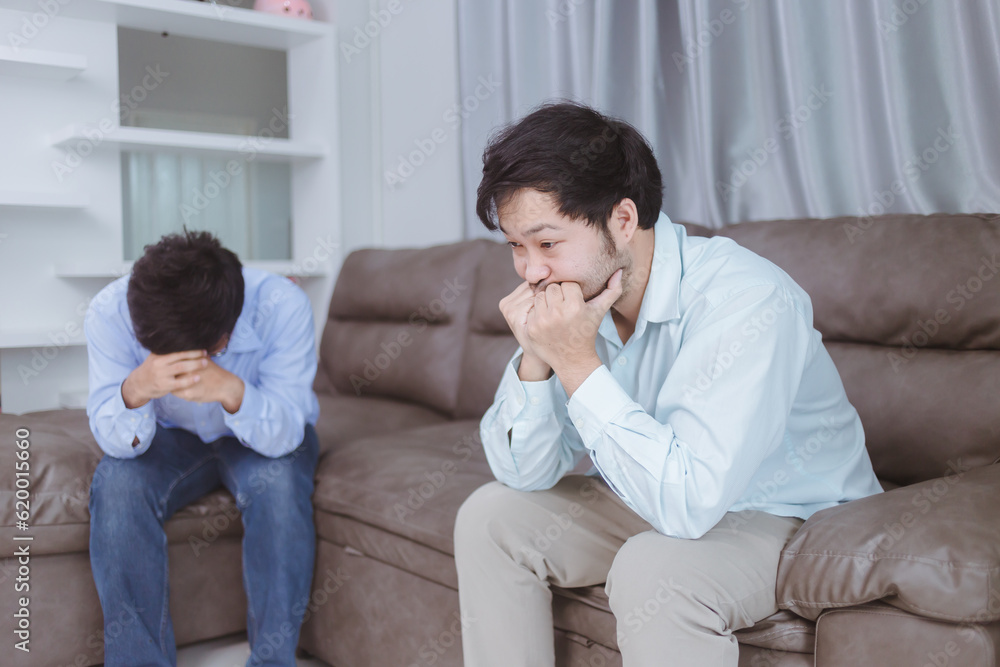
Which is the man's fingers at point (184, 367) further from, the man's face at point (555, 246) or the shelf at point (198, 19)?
the shelf at point (198, 19)

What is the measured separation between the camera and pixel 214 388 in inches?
63.1

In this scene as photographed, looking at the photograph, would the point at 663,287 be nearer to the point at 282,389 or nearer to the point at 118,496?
the point at 282,389

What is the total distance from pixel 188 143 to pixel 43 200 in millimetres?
521

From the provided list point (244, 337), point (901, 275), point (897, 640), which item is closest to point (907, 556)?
point (897, 640)

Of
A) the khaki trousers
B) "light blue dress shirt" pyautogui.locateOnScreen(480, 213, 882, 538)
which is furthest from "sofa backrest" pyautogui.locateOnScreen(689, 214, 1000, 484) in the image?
the khaki trousers

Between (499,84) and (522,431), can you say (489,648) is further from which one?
(499,84)

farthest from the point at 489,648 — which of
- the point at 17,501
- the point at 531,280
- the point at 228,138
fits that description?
the point at 228,138

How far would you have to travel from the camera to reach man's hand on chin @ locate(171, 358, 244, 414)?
159cm

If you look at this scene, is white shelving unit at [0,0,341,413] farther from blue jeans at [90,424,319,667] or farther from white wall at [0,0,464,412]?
blue jeans at [90,424,319,667]

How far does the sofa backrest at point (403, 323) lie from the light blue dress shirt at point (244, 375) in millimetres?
530

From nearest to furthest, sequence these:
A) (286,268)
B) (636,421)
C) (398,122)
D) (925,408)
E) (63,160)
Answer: (636,421) → (925,408) → (63,160) → (286,268) → (398,122)

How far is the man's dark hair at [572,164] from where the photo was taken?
1.18 m

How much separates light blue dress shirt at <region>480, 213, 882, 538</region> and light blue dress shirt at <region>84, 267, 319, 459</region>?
0.56 meters

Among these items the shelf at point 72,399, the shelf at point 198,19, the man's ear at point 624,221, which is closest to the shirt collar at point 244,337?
the man's ear at point 624,221
